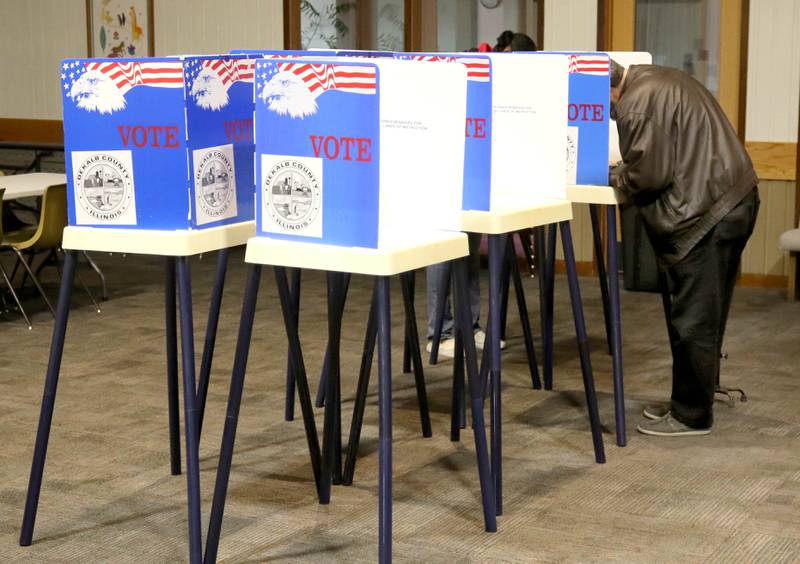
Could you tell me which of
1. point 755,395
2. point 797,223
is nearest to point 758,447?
point 755,395

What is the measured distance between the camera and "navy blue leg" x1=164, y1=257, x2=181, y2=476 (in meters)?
4.22

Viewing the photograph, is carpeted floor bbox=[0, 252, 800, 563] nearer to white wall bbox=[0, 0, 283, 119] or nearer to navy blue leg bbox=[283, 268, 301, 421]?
navy blue leg bbox=[283, 268, 301, 421]

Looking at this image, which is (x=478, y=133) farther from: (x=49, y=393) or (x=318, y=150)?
(x=49, y=393)

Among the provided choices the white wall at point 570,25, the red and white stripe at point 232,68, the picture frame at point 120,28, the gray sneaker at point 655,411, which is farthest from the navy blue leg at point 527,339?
the picture frame at point 120,28

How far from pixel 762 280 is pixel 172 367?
532 cm

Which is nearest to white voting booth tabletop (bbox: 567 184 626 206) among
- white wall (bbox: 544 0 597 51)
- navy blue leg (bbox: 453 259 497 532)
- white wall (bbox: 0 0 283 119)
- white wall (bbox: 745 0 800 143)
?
navy blue leg (bbox: 453 259 497 532)

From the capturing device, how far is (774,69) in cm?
829

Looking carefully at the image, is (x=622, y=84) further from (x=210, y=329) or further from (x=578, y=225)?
(x=578, y=225)

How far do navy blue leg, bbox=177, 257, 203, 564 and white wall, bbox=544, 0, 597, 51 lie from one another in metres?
6.01

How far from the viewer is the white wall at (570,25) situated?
29.2 ft

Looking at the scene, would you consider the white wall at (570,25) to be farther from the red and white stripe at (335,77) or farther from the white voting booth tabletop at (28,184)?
the red and white stripe at (335,77)

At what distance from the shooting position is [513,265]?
18.0 feet

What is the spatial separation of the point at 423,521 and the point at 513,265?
1.80 m

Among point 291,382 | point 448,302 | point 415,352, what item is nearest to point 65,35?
point 448,302
